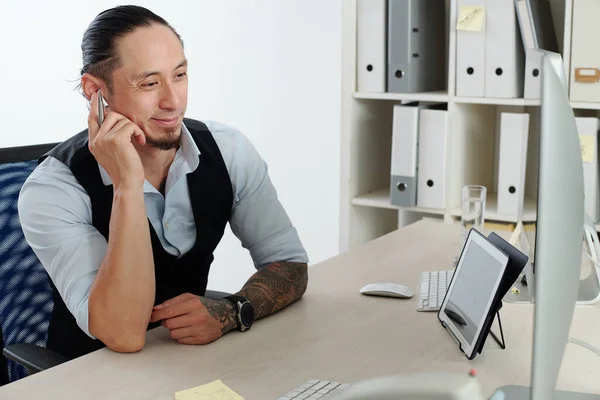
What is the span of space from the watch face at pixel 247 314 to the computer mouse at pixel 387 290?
0.96ft

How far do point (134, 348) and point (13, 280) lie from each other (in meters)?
0.51

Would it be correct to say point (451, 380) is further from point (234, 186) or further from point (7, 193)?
point (7, 193)

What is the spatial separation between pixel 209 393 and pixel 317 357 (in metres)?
0.23

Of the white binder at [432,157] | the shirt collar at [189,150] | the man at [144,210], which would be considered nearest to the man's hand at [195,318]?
the man at [144,210]

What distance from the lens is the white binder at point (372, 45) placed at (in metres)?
2.80

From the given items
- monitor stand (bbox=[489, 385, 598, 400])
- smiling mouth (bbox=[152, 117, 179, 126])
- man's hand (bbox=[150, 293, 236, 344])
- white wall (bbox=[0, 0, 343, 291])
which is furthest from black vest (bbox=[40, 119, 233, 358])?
white wall (bbox=[0, 0, 343, 291])

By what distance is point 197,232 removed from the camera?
69.7 inches

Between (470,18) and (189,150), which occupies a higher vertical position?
(470,18)

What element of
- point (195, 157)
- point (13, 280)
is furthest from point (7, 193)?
point (195, 157)

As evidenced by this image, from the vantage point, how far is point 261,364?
133 cm

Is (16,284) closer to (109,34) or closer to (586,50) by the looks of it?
(109,34)

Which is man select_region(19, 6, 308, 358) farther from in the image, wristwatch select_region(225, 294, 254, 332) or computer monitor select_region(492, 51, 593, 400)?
computer monitor select_region(492, 51, 593, 400)

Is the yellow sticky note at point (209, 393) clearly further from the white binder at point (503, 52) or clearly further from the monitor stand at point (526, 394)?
→ the white binder at point (503, 52)

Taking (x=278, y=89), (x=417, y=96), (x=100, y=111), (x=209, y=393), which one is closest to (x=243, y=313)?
Answer: (x=209, y=393)
